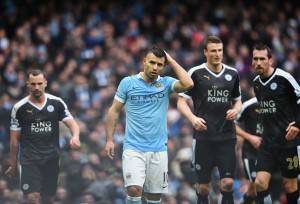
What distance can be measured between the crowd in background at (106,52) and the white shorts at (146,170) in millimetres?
2655

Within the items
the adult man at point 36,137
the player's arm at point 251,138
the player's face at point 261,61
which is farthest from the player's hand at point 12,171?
the player's face at point 261,61

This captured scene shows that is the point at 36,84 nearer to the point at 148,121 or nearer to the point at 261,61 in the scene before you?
the point at 148,121

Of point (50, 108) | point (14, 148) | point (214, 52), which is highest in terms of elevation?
point (214, 52)

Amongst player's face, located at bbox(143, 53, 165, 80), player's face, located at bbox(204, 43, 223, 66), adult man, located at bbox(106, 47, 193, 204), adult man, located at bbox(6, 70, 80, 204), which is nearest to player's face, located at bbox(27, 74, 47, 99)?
adult man, located at bbox(6, 70, 80, 204)

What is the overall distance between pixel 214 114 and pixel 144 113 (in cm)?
127

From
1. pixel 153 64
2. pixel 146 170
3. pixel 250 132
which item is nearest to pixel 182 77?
pixel 153 64

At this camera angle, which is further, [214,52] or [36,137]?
[36,137]

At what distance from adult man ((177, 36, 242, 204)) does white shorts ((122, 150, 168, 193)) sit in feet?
3.00

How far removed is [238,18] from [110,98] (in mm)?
7359

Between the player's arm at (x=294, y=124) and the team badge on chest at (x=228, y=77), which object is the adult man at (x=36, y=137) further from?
the player's arm at (x=294, y=124)

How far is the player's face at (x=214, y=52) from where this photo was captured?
43.4 feet

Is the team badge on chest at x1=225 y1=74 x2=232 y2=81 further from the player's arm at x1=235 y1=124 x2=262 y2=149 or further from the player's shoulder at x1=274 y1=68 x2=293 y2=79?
Result: the player's arm at x1=235 y1=124 x2=262 y2=149

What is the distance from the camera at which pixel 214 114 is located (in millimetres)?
13328

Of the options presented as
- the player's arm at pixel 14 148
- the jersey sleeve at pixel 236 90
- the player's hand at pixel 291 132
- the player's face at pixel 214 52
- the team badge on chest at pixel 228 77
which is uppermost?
the player's face at pixel 214 52
